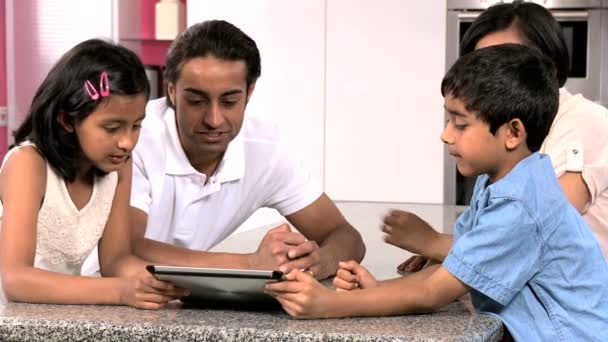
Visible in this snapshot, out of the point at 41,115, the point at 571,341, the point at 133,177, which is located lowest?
the point at 571,341

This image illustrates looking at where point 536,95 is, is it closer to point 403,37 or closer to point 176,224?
point 176,224

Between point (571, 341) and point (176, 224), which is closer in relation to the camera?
point (571, 341)

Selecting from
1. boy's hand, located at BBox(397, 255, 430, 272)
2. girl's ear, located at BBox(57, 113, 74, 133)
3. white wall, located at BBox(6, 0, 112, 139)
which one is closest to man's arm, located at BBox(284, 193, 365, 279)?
boy's hand, located at BBox(397, 255, 430, 272)

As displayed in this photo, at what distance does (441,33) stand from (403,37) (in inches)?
6.5

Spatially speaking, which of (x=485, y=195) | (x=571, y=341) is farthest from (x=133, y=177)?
(x=571, y=341)

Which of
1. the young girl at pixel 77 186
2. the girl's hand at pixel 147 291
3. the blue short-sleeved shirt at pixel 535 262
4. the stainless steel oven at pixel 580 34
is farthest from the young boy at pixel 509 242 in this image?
the stainless steel oven at pixel 580 34

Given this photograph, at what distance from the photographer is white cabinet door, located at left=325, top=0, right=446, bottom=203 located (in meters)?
4.56

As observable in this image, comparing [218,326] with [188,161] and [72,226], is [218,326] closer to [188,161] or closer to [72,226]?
[72,226]

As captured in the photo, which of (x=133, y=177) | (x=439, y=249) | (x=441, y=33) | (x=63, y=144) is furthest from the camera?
(x=441, y=33)

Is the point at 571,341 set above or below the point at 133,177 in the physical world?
below

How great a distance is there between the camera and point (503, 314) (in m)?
1.60

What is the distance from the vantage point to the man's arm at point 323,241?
6.58 ft

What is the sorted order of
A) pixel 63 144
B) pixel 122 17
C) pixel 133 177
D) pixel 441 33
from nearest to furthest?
pixel 63 144, pixel 133 177, pixel 441 33, pixel 122 17

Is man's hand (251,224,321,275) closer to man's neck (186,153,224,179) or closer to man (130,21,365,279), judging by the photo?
man (130,21,365,279)
